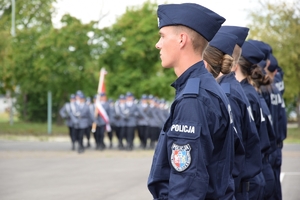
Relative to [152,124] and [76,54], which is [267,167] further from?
[76,54]

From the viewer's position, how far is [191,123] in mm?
3332

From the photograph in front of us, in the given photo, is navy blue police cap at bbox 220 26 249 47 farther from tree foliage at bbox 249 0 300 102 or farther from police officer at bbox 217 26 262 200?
tree foliage at bbox 249 0 300 102

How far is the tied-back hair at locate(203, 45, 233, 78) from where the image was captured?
4398 mm

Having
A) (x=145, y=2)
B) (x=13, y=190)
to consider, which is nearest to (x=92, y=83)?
(x=145, y=2)

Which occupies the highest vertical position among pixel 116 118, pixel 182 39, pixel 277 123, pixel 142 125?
pixel 182 39

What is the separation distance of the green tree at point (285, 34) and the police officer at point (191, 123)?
32.7m

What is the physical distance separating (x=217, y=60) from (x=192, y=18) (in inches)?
36.9

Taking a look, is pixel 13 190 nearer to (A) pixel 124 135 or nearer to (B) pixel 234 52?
(B) pixel 234 52

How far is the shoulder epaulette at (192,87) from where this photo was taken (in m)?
3.41

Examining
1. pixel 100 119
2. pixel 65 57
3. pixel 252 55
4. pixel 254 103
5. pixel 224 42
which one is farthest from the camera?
pixel 65 57

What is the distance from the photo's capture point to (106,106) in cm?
2622

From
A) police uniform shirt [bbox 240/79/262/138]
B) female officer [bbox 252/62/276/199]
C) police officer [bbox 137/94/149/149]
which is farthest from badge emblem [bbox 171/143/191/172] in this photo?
police officer [bbox 137/94/149/149]

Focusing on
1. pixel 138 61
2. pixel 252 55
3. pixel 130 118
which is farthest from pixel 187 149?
pixel 138 61

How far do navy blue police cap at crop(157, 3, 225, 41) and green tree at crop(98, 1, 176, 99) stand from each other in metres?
38.0
